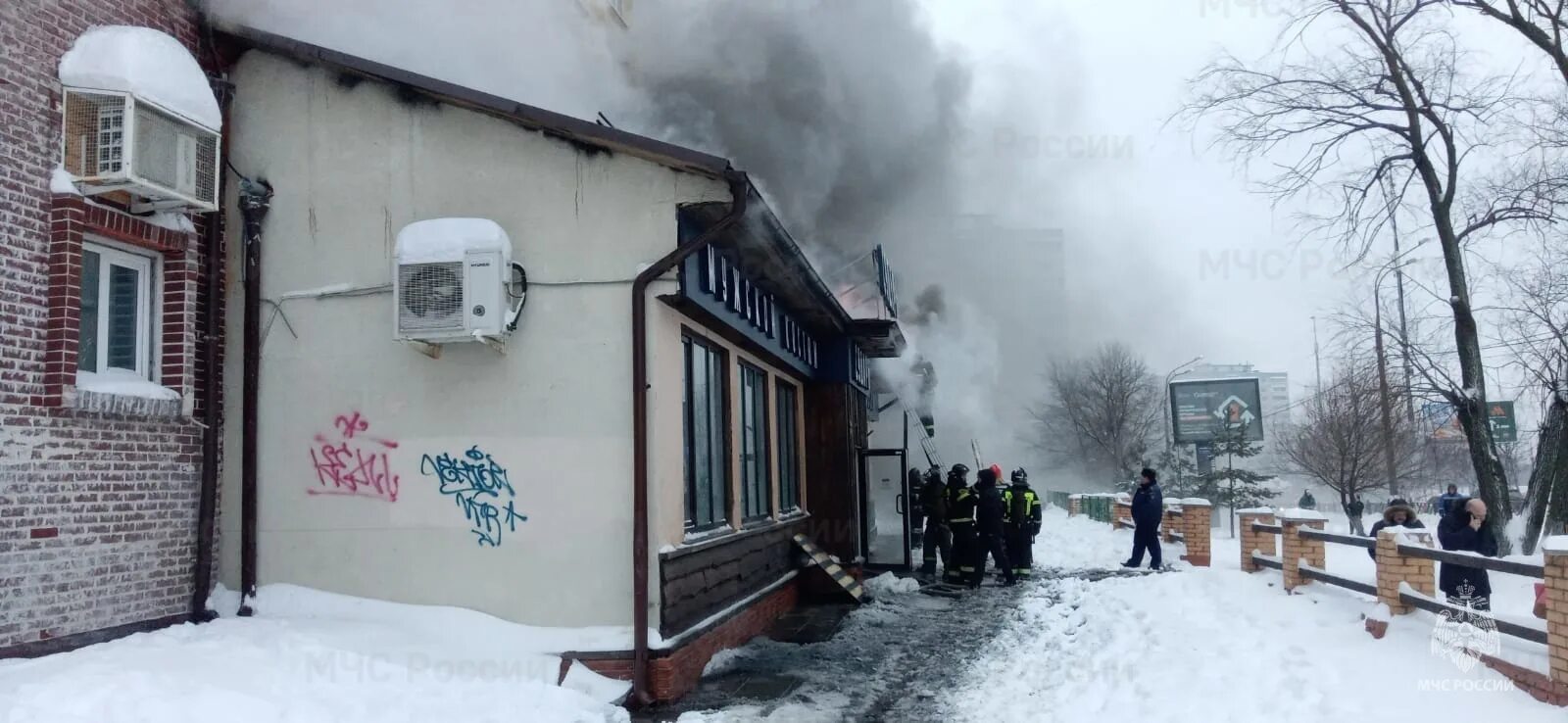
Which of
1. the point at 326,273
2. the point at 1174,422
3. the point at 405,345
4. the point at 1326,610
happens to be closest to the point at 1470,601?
the point at 1326,610

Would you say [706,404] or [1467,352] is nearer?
[706,404]

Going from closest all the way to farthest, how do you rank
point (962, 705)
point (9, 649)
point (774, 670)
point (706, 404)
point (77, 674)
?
1. point (77, 674)
2. point (9, 649)
3. point (962, 705)
4. point (774, 670)
5. point (706, 404)

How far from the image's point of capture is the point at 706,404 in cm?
860

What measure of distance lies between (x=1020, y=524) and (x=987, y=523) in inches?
29.4

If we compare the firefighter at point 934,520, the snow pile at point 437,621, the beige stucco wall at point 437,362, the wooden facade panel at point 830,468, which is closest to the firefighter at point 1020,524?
the firefighter at point 934,520

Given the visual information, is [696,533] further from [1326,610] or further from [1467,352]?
[1467,352]

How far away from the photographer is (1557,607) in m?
5.17

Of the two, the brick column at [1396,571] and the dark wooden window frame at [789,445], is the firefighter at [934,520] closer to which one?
the dark wooden window frame at [789,445]

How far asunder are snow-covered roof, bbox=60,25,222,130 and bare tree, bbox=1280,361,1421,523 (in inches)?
823

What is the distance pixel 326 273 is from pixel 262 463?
1.35 metres

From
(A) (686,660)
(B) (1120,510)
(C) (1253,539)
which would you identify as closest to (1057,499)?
(B) (1120,510)

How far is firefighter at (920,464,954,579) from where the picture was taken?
14.0m

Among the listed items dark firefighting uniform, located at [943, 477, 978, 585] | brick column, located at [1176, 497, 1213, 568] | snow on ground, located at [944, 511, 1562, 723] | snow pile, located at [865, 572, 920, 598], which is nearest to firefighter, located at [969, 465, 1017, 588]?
dark firefighting uniform, located at [943, 477, 978, 585]

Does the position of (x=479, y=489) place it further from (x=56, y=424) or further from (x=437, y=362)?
(x=56, y=424)
